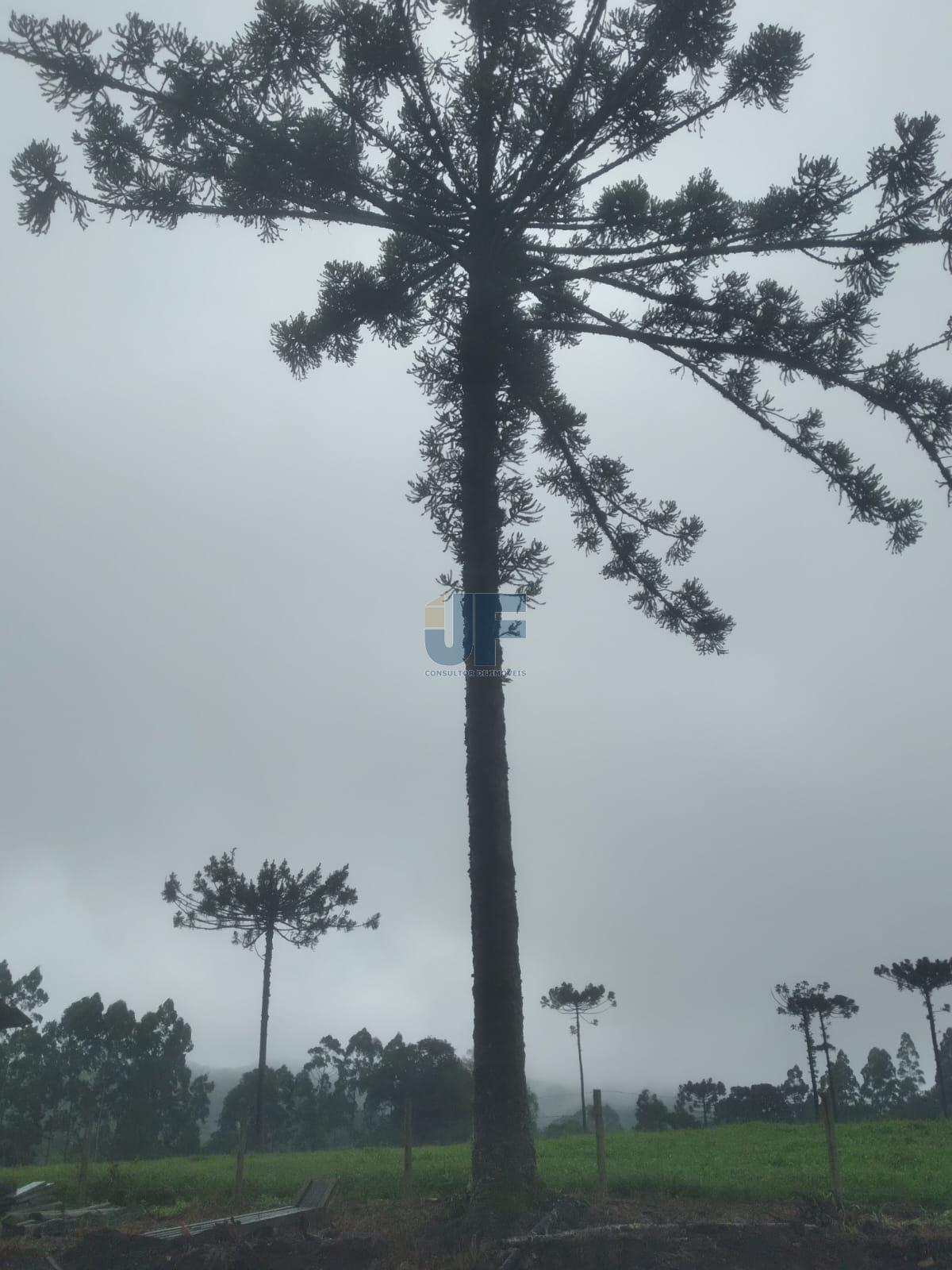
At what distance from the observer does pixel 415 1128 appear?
26.9m

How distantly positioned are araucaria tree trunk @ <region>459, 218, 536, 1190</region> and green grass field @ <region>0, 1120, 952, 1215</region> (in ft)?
9.85

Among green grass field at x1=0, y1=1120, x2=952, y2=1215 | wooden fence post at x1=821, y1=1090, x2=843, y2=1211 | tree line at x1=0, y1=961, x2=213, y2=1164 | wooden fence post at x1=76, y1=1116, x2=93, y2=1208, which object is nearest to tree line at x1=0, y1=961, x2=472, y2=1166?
tree line at x1=0, y1=961, x2=213, y2=1164

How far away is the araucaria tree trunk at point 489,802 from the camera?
6.41 metres

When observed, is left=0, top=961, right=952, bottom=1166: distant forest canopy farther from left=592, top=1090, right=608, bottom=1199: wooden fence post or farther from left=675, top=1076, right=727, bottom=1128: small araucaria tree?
left=592, top=1090, right=608, bottom=1199: wooden fence post

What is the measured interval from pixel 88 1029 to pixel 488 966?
136ft

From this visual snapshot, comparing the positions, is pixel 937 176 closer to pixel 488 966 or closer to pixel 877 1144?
pixel 488 966

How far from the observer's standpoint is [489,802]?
7.04 m

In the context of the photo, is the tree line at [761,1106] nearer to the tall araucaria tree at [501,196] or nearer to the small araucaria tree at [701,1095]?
the small araucaria tree at [701,1095]

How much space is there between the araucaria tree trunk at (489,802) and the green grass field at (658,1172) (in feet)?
9.85

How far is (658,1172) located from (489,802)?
6997 mm

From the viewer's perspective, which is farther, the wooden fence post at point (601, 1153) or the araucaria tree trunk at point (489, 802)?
the wooden fence post at point (601, 1153)

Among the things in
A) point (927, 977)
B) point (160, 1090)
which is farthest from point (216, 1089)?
point (927, 977)

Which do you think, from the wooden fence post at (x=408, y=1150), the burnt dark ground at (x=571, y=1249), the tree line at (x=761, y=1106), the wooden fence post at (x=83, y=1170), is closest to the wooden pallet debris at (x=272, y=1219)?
the burnt dark ground at (x=571, y=1249)

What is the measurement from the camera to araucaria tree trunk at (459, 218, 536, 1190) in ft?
21.0
